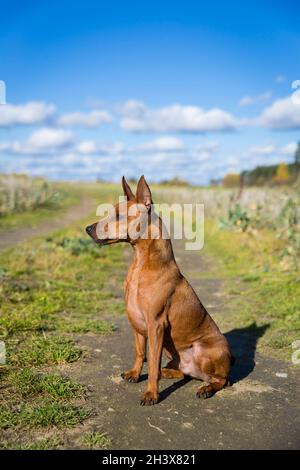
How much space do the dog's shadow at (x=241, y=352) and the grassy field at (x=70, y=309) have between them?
5.1 inches

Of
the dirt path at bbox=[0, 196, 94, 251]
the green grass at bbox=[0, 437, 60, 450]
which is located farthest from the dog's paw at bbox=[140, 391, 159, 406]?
the dirt path at bbox=[0, 196, 94, 251]

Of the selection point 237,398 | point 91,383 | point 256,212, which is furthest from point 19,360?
point 256,212

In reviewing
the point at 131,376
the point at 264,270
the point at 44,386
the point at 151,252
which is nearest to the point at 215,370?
the point at 131,376

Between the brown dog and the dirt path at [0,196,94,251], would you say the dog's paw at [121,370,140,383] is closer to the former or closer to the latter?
the brown dog

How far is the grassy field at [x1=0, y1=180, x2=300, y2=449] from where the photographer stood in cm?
366

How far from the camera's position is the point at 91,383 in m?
4.43

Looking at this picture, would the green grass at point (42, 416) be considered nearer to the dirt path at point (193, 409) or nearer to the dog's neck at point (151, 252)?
the dirt path at point (193, 409)

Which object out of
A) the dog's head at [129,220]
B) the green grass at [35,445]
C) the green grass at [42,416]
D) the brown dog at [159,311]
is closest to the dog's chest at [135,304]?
the brown dog at [159,311]

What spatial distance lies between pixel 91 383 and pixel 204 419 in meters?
1.19

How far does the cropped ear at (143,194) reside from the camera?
4074 mm

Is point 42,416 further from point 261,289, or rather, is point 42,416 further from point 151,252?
point 261,289

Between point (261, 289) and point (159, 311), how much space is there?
458 centimetres

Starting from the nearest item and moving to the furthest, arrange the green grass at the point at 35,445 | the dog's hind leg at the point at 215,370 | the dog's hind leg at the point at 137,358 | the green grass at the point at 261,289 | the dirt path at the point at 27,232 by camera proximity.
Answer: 1. the green grass at the point at 35,445
2. the dog's hind leg at the point at 215,370
3. the dog's hind leg at the point at 137,358
4. the green grass at the point at 261,289
5. the dirt path at the point at 27,232
